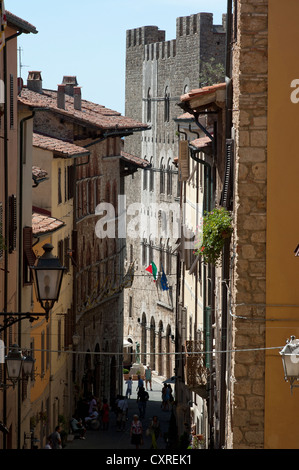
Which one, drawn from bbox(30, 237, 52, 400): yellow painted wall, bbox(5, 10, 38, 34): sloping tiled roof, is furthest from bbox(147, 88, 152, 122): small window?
bbox(5, 10, 38, 34): sloping tiled roof

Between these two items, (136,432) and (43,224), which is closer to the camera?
(43,224)

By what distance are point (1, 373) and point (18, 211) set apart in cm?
544

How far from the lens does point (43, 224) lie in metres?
32.1

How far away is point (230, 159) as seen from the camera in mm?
20219

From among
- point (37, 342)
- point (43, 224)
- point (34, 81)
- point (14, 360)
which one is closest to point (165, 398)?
point (34, 81)

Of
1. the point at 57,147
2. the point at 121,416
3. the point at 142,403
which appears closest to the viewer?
the point at 57,147

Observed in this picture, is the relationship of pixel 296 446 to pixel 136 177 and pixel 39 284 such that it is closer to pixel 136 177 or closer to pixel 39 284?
pixel 39 284

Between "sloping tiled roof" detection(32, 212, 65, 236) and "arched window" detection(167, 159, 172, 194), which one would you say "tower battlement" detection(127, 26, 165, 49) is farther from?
"sloping tiled roof" detection(32, 212, 65, 236)

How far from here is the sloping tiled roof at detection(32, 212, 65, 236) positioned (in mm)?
30702

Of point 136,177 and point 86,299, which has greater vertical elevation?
point 136,177

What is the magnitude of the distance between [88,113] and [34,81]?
298 cm

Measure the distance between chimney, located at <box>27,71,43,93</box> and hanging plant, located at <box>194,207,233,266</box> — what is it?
2645 cm

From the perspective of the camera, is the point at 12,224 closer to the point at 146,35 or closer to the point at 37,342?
the point at 37,342
